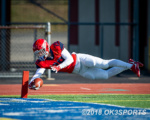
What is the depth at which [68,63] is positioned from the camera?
260 inches

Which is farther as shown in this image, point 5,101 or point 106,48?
point 106,48

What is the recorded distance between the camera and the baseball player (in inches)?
259

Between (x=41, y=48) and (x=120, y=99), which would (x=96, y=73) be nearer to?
(x=120, y=99)

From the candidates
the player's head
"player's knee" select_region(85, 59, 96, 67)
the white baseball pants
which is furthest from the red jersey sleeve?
"player's knee" select_region(85, 59, 96, 67)

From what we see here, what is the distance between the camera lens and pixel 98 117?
197 inches

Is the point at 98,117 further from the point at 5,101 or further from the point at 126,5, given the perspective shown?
the point at 126,5

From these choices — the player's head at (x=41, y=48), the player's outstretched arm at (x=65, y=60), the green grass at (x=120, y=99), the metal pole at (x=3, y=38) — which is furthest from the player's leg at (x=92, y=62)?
the metal pole at (x=3, y=38)

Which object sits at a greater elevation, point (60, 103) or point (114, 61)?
point (114, 61)

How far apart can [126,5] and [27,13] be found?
1440 inches

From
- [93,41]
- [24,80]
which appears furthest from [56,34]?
[24,80]

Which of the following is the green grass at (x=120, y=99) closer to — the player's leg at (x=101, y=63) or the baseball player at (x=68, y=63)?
the baseball player at (x=68, y=63)

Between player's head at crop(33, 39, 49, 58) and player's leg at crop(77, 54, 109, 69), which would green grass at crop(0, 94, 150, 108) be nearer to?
player's leg at crop(77, 54, 109, 69)

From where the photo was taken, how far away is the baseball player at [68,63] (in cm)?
658

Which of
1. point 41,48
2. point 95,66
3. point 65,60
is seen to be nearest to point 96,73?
→ point 95,66
